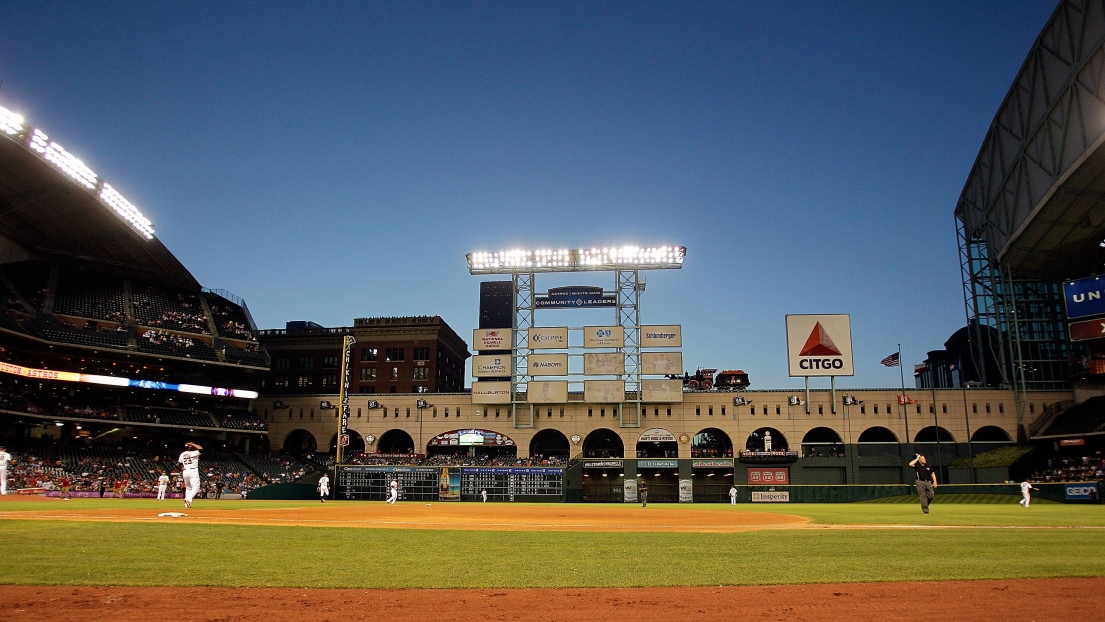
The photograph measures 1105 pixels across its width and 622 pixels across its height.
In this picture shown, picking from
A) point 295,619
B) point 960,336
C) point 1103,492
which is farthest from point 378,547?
point 960,336

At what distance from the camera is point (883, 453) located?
221 feet

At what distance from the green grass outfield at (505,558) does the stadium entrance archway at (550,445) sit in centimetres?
6178

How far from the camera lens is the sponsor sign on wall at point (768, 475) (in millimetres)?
67750

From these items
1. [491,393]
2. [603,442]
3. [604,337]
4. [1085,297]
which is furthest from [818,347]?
[491,393]

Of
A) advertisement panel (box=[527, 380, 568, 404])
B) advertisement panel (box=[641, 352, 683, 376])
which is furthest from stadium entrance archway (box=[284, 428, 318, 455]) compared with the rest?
advertisement panel (box=[641, 352, 683, 376])

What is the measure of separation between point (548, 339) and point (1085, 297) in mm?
45020

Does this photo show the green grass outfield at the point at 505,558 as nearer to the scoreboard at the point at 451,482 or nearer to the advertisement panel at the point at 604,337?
the scoreboard at the point at 451,482

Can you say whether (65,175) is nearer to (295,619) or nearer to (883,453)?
(295,619)

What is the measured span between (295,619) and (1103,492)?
166 feet

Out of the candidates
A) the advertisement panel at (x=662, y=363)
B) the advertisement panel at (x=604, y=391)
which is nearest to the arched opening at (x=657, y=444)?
the advertisement panel at (x=604, y=391)

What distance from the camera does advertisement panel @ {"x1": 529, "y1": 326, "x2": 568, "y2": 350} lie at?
226 feet

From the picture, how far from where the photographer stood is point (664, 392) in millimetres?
68938

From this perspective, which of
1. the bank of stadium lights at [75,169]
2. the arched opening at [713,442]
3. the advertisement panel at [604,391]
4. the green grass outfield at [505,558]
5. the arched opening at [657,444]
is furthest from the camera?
the arched opening at [713,442]

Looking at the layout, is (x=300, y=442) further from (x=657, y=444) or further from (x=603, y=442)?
(x=657, y=444)
